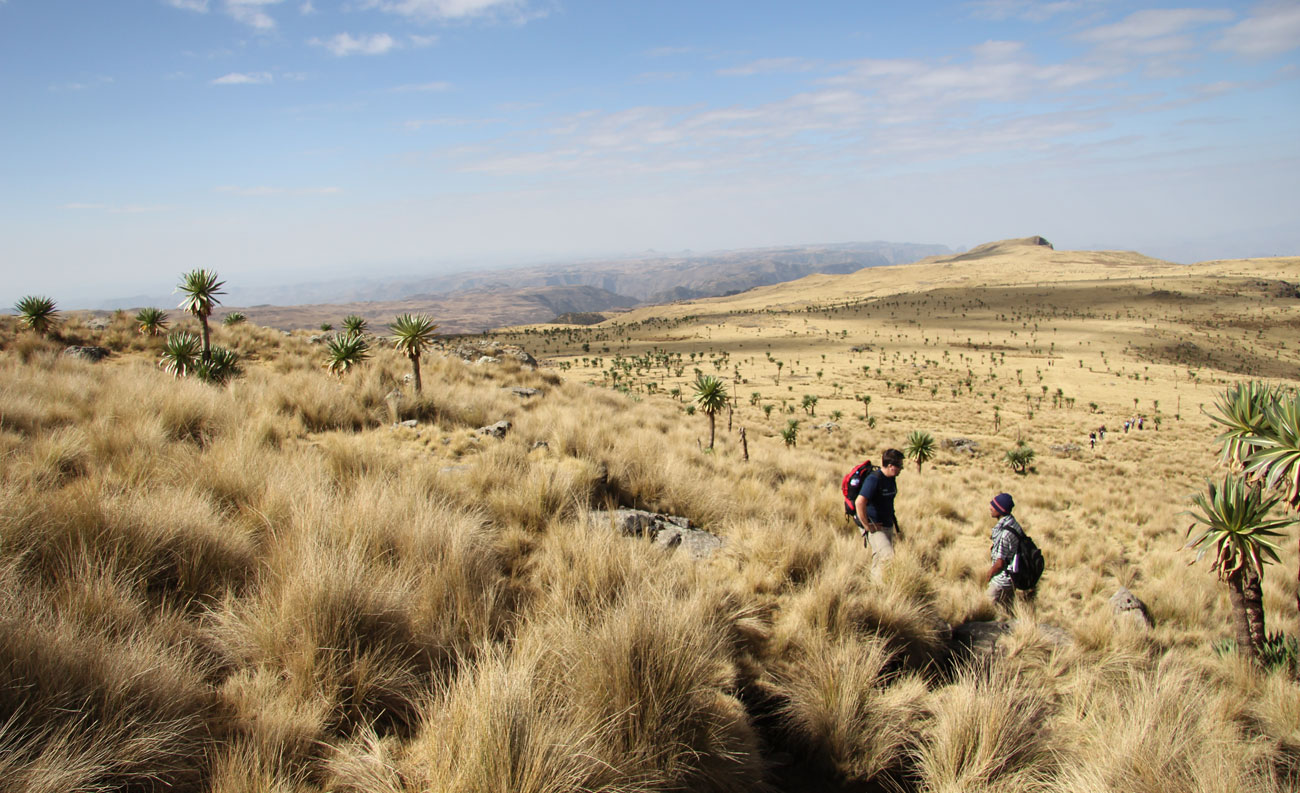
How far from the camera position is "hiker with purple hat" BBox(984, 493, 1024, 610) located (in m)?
7.07

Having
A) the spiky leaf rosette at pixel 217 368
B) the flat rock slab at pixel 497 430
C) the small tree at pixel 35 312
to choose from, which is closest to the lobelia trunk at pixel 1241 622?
the flat rock slab at pixel 497 430

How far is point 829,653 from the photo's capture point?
417 cm

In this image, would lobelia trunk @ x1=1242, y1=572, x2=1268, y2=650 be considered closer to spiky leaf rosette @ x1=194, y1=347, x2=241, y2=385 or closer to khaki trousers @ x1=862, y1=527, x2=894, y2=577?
khaki trousers @ x1=862, y1=527, x2=894, y2=577

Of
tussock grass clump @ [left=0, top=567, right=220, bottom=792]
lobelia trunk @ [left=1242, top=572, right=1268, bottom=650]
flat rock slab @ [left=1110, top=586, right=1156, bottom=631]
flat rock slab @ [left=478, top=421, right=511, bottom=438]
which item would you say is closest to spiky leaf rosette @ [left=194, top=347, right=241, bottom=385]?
flat rock slab @ [left=478, top=421, right=511, bottom=438]

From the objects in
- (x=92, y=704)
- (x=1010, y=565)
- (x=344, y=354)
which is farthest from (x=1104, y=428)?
(x=92, y=704)

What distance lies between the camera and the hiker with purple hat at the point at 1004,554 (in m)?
7.07

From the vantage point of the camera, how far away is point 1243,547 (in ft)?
21.6

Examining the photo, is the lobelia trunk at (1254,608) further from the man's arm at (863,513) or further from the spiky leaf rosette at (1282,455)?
the man's arm at (863,513)

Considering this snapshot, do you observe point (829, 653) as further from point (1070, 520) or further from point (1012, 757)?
point (1070, 520)

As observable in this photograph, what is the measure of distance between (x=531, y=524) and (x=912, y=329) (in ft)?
358

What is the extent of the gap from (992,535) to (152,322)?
25270 mm

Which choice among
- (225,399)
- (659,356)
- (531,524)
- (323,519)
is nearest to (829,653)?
(531,524)

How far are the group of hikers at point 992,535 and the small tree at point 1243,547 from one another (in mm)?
1703

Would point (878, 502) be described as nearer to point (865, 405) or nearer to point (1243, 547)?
point (1243, 547)
